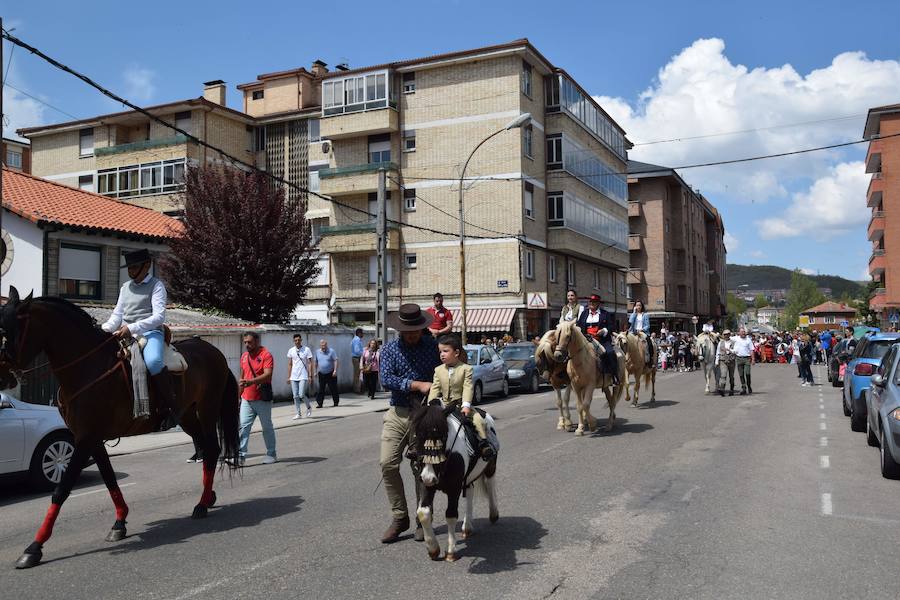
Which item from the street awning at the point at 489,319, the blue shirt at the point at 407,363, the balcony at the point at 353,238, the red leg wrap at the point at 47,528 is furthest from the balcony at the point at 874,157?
the red leg wrap at the point at 47,528

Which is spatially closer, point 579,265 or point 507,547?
point 507,547

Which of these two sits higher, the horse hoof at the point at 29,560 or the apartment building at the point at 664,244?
the apartment building at the point at 664,244

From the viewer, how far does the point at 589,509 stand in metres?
7.61

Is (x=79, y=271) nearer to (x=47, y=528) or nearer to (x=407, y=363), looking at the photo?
(x=47, y=528)

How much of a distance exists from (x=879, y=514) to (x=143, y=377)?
7.14 metres

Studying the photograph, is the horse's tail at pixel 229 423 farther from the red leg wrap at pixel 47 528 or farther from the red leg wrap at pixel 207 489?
the red leg wrap at pixel 47 528

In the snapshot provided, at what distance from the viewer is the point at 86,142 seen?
4747 centimetres

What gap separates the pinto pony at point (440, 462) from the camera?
5633 mm

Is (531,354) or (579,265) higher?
(579,265)

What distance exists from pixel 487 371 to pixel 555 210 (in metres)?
20.0

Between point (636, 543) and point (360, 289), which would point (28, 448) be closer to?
point (636, 543)

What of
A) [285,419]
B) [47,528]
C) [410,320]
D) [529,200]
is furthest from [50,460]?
[529,200]

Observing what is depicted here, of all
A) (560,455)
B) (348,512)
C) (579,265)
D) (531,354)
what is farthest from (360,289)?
(348,512)

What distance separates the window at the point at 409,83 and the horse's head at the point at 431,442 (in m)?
36.6
